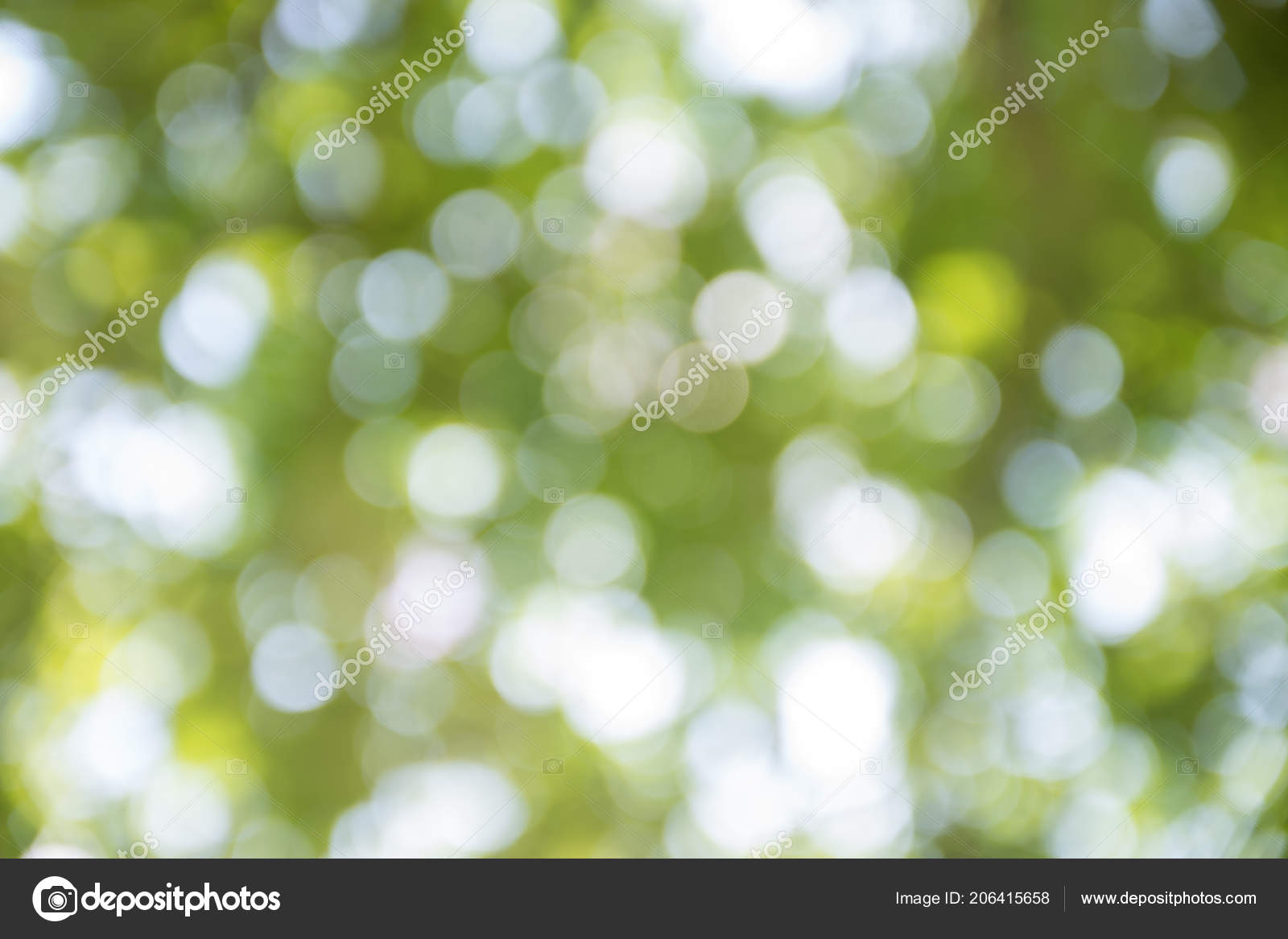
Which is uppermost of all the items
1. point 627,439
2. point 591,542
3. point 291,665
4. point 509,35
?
point 509,35

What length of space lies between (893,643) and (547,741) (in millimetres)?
530

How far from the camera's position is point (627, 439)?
135 centimetres

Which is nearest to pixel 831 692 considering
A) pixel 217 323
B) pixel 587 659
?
pixel 587 659

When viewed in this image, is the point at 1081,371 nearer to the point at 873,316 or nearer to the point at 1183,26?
the point at 873,316

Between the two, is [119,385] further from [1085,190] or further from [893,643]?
[1085,190]

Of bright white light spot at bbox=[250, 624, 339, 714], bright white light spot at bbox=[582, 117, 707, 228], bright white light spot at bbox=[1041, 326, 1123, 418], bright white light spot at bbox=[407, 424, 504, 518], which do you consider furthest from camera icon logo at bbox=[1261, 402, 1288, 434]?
bright white light spot at bbox=[250, 624, 339, 714]

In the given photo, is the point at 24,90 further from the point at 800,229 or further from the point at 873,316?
the point at 873,316

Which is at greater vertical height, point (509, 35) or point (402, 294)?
point (509, 35)

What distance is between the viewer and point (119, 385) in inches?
53.1

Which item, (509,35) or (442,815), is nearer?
(442,815)
